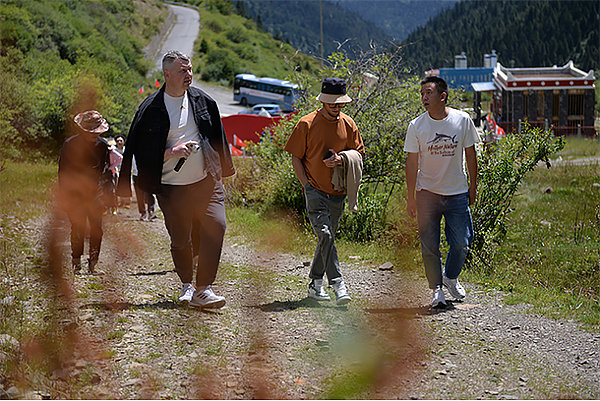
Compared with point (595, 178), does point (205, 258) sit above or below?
above

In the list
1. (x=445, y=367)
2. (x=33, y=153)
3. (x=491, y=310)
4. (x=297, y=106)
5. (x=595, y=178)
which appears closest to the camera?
(x=445, y=367)

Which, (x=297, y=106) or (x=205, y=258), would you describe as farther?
(x=297, y=106)

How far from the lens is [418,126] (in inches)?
217

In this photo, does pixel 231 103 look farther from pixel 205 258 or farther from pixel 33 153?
pixel 205 258

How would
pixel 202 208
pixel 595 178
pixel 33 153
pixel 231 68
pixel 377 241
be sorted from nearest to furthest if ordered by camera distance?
1. pixel 202 208
2. pixel 377 241
3. pixel 595 178
4. pixel 33 153
5. pixel 231 68

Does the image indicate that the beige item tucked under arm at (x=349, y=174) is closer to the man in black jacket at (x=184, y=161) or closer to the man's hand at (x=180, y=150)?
the man in black jacket at (x=184, y=161)

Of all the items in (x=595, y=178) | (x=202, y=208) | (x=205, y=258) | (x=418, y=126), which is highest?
(x=418, y=126)

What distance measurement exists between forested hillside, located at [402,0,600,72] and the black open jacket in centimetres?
7383

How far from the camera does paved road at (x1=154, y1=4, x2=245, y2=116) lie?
53.2 meters

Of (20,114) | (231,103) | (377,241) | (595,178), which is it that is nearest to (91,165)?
(377,241)

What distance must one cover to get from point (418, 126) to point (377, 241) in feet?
12.5

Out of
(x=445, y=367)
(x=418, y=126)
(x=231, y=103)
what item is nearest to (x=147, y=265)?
(x=418, y=126)

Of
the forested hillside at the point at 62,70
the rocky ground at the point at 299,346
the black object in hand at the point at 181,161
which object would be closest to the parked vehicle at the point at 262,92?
the forested hillside at the point at 62,70

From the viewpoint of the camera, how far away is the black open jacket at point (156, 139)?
16.7 feet
